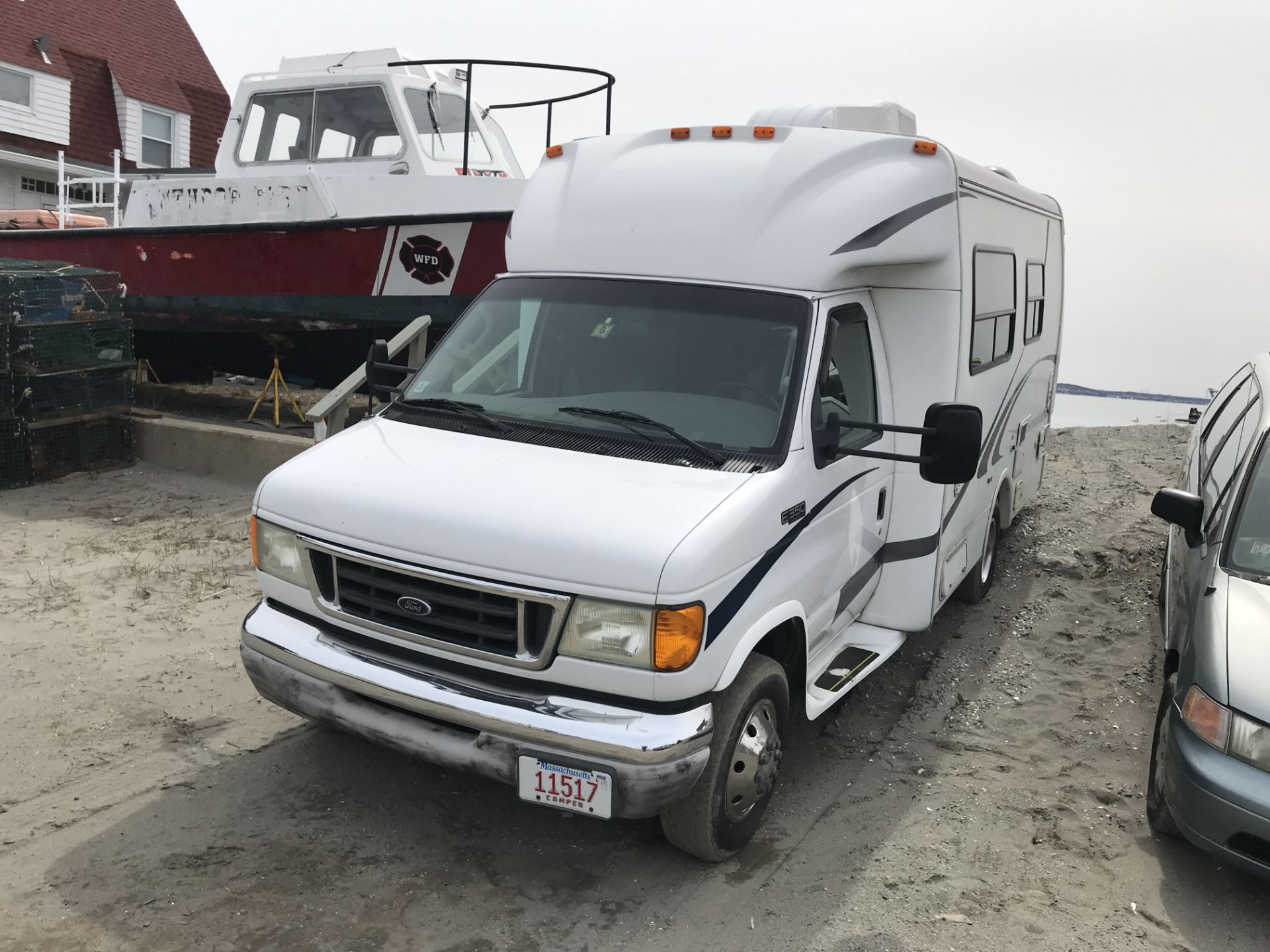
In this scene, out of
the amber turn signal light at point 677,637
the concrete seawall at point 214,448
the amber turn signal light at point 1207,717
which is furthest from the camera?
the concrete seawall at point 214,448

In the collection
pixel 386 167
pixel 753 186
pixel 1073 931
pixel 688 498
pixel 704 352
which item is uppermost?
pixel 386 167

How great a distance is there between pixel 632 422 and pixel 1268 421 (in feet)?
9.89

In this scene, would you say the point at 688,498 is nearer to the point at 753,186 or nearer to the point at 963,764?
the point at 753,186

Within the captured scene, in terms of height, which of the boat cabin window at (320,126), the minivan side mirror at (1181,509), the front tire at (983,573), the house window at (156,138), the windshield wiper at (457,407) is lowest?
the front tire at (983,573)

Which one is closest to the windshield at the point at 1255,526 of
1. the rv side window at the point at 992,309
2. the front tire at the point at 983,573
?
the rv side window at the point at 992,309

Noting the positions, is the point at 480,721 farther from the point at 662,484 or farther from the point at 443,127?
the point at 443,127

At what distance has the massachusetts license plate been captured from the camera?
3.29 meters

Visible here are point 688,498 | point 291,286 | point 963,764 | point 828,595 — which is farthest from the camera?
point 291,286

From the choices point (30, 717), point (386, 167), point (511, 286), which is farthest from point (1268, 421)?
point (386, 167)

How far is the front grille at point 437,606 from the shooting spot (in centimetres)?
339

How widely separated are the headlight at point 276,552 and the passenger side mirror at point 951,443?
2.33 metres

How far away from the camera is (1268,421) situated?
15.9ft

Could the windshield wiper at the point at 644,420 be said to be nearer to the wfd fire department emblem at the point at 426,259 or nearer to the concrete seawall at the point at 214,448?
the concrete seawall at the point at 214,448

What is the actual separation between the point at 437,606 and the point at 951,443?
1932 millimetres
